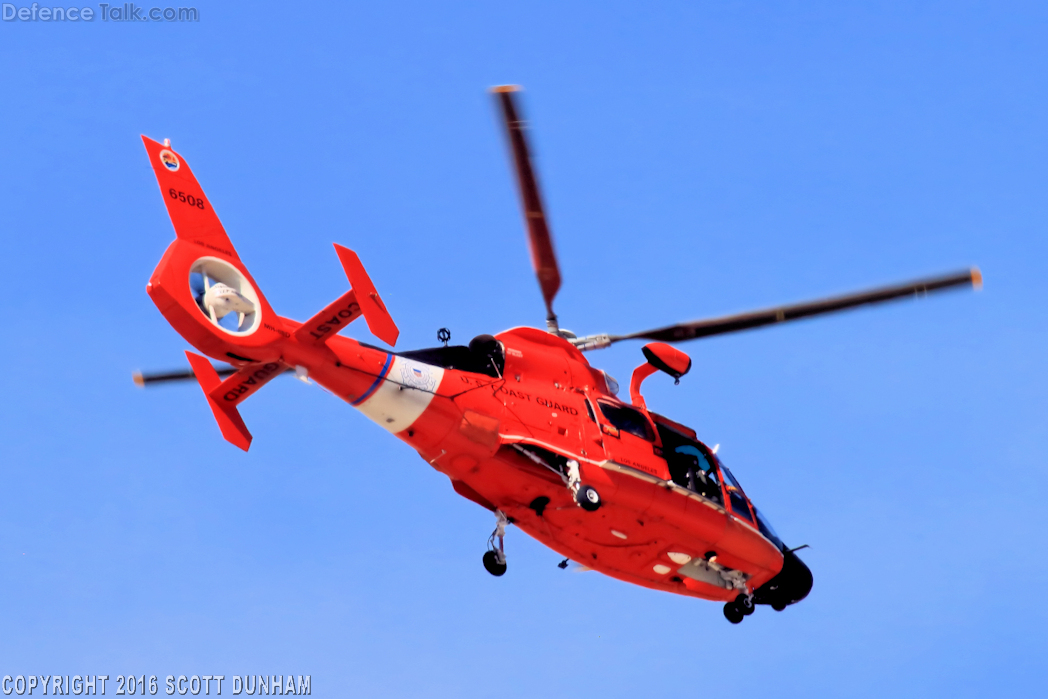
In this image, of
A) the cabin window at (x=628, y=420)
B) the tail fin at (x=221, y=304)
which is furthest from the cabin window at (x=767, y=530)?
the tail fin at (x=221, y=304)

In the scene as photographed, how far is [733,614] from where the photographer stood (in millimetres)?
24500

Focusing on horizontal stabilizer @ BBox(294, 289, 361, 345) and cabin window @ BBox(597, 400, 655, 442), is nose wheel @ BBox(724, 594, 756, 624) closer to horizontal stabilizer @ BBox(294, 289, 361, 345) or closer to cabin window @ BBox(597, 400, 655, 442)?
cabin window @ BBox(597, 400, 655, 442)

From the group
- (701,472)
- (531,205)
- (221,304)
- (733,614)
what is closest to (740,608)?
(733,614)

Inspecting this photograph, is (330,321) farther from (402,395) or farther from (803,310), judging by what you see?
(803,310)

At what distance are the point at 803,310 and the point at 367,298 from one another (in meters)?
6.63

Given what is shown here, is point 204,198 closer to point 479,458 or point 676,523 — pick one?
point 479,458

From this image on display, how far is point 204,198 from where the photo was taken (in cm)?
1895

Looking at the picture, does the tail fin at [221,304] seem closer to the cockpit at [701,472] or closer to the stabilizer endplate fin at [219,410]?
the stabilizer endplate fin at [219,410]

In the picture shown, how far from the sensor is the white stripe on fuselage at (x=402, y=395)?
20.1 meters

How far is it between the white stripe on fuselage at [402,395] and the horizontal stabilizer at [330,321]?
1245 mm

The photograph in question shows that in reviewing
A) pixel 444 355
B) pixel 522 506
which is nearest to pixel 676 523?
pixel 522 506

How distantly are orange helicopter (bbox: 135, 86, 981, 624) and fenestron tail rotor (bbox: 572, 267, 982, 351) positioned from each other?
24mm

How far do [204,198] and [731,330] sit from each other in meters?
8.01

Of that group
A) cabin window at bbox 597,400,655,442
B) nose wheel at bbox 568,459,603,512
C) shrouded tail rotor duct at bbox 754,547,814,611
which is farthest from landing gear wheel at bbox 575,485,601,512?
shrouded tail rotor duct at bbox 754,547,814,611
